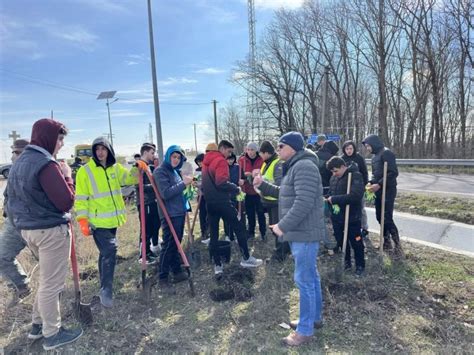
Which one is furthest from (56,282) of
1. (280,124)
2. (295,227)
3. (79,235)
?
(280,124)

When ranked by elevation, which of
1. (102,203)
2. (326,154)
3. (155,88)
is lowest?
(102,203)

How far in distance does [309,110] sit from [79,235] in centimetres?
2972

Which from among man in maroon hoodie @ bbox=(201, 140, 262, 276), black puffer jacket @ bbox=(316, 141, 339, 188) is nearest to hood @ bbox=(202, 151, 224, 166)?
man in maroon hoodie @ bbox=(201, 140, 262, 276)

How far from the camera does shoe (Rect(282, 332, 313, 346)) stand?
3.30 meters

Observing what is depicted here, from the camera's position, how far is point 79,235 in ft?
24.2

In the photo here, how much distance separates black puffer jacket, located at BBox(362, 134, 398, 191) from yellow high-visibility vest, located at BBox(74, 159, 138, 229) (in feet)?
13.4

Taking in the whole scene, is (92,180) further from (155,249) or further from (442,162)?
(442,162)

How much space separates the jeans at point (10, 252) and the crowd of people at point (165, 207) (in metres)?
0.01

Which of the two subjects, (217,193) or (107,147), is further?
(217,193)

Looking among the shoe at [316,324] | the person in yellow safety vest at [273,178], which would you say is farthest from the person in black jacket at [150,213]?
the shoe at [316,324]

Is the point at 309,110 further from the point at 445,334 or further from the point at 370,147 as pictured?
the point at 445,334

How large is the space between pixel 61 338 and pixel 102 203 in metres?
1.48

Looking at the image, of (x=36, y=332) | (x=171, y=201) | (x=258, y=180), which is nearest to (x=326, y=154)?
(x=258, y=180)

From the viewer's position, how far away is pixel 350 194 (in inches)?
185
